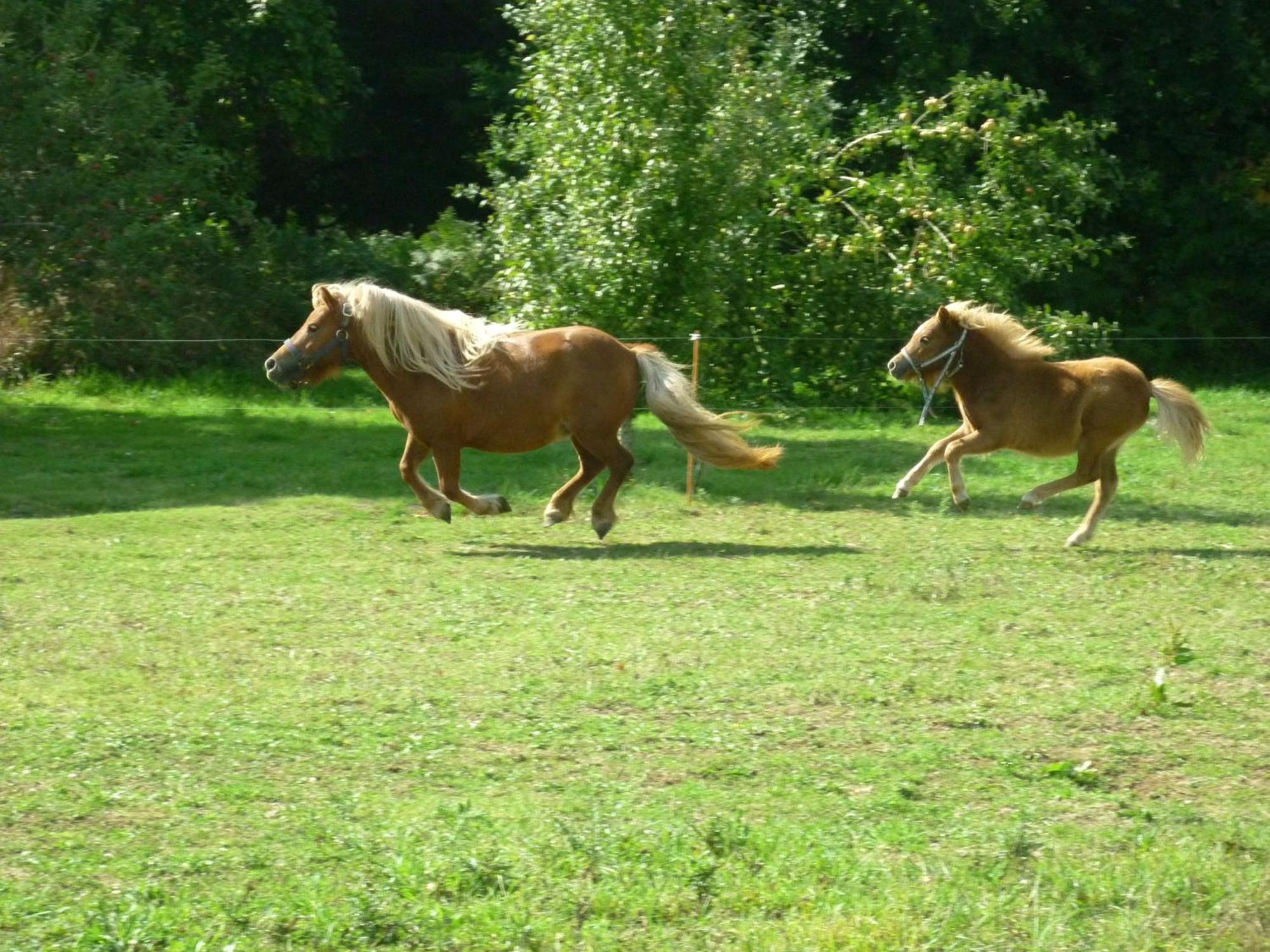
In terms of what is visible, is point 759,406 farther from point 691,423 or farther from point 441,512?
point 441,512

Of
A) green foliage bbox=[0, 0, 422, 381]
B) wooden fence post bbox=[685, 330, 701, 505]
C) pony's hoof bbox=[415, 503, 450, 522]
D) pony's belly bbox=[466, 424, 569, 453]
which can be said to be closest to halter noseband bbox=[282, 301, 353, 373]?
pony's belly bbox=[466, 424, 569, 453]

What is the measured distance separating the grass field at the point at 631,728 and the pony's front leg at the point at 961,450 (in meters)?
0.33

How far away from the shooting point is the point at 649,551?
11.0m

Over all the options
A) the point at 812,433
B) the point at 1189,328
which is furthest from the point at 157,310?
the point at 1189,328

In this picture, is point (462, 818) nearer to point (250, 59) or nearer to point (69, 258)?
point (69, 258)

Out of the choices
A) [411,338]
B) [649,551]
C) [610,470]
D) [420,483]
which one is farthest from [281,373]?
[649,551]

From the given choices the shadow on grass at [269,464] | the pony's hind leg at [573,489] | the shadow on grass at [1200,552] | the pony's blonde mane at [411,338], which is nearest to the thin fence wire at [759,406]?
the shadow on grass at [269,464]

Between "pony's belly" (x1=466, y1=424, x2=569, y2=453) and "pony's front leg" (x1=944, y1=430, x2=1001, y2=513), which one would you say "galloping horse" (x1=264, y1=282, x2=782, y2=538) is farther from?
"pony's front leg" (x1=944, y1=430, x2=1001, y2=513)

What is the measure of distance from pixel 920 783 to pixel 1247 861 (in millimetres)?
1269

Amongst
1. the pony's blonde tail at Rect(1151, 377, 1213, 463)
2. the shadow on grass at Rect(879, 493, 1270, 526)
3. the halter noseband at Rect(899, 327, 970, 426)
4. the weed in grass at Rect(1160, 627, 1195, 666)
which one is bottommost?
the shadow on grass at Rect(879, 493, 1270, 526)

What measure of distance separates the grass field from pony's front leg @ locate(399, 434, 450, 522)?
8.9 inches

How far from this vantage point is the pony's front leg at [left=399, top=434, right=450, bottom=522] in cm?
1150

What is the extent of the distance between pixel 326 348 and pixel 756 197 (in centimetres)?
706

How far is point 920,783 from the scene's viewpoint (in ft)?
20.6
